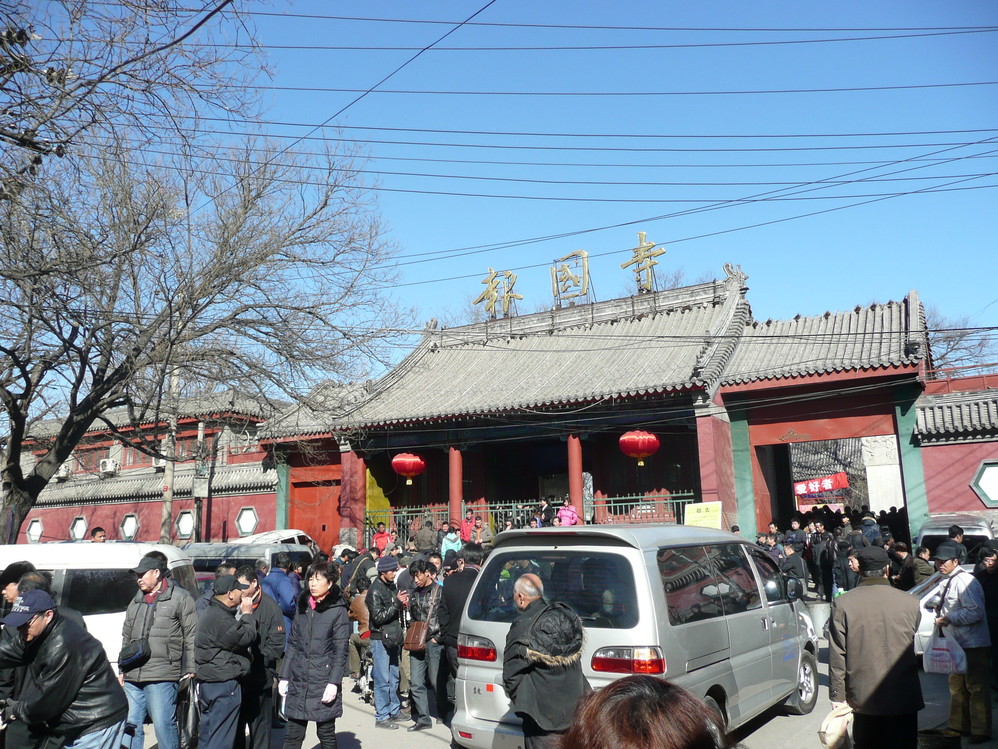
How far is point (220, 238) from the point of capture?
37.1 feet

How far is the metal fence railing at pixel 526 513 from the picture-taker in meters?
17.3

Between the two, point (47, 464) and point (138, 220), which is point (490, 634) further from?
point (47, 464)

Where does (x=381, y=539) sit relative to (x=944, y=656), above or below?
above

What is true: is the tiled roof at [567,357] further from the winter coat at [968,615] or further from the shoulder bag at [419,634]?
the winter coat at [968,615]

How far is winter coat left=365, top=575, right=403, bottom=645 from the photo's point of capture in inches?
301

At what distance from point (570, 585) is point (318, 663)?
1.88 metres

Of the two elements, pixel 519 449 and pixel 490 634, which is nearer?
pixel 490 634

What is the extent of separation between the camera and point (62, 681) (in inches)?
165

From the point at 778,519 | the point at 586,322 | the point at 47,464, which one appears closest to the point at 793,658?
the point at 47,464

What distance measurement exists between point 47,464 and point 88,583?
342cm

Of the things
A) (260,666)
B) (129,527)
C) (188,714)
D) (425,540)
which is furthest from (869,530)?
(129,527)

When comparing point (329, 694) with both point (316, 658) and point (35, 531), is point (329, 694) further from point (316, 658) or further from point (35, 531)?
point (35, 531)

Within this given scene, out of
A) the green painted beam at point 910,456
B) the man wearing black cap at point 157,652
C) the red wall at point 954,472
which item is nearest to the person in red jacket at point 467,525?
the green painted beam at point 910,456

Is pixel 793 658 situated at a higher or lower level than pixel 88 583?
lower
